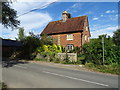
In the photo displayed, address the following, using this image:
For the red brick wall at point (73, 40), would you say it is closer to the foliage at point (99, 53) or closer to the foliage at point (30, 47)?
the foliage at point (30, 47)

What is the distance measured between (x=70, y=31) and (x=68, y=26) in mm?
2190

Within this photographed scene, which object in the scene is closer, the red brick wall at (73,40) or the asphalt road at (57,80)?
the asphalt road at (57,80)

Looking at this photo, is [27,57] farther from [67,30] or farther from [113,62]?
[113,62]

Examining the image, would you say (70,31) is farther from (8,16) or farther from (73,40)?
(8,16)

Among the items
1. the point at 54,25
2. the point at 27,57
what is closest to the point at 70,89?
the point at 27,57

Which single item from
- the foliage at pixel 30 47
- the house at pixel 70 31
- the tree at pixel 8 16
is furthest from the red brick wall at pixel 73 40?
the tree at pixel 8 16

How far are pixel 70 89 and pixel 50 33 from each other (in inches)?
904

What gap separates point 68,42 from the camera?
81.6 feet

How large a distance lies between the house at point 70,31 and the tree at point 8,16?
13.2 meters

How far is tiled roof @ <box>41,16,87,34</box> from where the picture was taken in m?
24.1

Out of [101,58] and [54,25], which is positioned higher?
[54,25]

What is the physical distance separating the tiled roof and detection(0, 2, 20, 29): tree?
46.5 ft

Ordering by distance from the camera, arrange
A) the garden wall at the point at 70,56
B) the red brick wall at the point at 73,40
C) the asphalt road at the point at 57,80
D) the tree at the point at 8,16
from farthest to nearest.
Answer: the red brick wall at the point at 73,40, the garden wall at the point at 70,56, the tree at the point at 8,16, the asphalt road at the point at 57,80

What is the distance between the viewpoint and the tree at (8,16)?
32.7 ft
